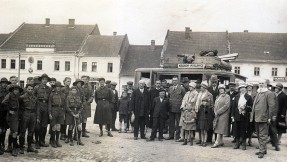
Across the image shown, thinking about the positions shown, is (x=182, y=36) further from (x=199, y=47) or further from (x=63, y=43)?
(x=63, y=43)

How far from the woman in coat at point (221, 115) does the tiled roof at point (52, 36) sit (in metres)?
32.7

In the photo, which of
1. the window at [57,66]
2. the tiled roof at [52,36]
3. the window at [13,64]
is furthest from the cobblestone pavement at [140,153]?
the window at [13,64]

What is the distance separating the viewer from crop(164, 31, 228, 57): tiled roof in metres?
39.5

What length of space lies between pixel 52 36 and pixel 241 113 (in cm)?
3615

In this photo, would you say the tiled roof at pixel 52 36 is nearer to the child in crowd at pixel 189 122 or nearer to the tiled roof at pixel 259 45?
the tiled roof at pixel 259 45

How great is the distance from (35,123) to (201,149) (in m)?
4.15

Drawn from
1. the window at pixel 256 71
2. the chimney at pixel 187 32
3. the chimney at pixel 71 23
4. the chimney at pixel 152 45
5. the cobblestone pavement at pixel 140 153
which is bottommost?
the cobblestone pavement at pixel 140 153

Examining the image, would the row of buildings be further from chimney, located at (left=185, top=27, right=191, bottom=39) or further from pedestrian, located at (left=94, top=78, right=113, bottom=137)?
pedestrian, located at (left=94, top=78, right=113, bottom=137)

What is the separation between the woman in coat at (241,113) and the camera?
10000 millimetres

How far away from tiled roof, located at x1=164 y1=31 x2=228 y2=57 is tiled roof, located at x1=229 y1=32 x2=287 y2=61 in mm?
1159

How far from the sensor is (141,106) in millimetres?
11320

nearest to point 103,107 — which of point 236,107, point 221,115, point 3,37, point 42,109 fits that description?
point 42,109

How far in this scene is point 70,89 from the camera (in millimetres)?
10305

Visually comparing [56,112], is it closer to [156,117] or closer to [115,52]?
[156,117]
